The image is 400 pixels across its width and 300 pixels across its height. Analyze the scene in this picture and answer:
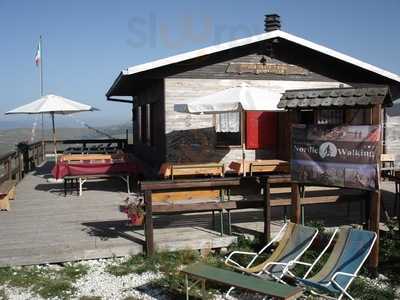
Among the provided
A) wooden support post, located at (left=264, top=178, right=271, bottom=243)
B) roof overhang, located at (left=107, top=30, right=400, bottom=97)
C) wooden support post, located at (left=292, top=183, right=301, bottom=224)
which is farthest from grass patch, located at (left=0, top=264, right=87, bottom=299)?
roof overhang, located at (left=107, top=30, right=400, bottom=97)

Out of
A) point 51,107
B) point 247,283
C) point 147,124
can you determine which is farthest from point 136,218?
point 51,107

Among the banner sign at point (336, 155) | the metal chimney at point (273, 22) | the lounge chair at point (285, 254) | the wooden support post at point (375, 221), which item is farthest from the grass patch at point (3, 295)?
the metal chimney at point (273, 22)

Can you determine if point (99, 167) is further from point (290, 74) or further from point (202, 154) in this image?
point (290, 74)

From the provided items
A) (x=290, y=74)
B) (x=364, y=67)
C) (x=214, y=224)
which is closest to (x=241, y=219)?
(x=214, y=224)

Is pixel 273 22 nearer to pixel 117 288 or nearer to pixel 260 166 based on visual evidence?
pixel 260 166

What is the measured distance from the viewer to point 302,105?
5.78 m

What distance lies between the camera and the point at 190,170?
9.66 m

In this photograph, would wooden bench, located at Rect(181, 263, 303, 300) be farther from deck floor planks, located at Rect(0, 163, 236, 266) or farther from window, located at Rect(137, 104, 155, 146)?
window, located at Rect(137, 104, 155, 146)

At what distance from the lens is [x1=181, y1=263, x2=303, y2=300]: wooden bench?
13.2 ft

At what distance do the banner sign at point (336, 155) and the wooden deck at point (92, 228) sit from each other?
1395 mm

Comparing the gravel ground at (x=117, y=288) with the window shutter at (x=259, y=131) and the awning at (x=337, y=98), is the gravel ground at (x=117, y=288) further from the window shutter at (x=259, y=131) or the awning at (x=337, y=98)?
the window shutter at (x=259, y=131)

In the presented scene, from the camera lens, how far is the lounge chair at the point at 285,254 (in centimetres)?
488

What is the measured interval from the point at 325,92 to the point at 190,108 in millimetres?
3892

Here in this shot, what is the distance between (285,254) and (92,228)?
3.22 meters
